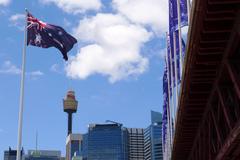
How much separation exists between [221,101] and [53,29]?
18.4 meters

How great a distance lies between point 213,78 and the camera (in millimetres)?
26672

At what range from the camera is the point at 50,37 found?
40875 millimetres

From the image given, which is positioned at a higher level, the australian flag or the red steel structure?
the australian flag

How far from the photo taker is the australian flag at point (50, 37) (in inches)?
1606

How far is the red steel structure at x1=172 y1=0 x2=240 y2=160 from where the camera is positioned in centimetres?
2053

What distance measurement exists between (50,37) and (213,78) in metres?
17.2

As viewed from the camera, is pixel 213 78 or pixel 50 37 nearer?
pixel 213 78

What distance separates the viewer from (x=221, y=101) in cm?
2589

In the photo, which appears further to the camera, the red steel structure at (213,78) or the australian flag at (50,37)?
the australian flag at (50,37)

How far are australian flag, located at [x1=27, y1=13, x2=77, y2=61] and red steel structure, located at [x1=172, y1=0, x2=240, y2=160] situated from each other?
10361 mm

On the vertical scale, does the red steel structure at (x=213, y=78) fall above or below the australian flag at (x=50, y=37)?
below

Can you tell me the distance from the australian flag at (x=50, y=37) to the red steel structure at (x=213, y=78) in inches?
408

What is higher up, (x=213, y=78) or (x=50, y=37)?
(x=50, y=37)

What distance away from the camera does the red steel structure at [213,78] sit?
67.4 feet
